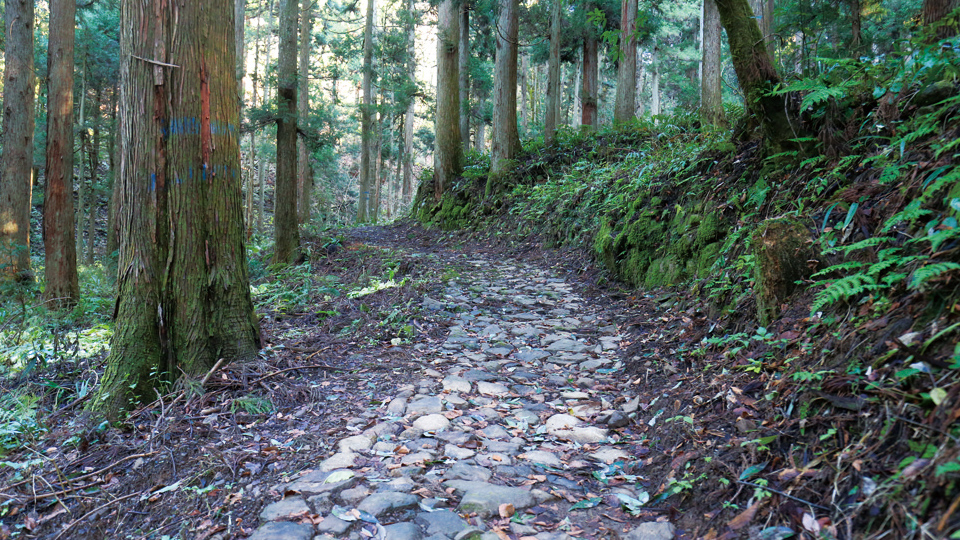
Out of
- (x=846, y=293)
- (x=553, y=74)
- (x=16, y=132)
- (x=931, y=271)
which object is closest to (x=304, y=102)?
(x=553, y=74)

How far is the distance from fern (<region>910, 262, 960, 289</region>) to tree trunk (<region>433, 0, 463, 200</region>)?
13565 mm

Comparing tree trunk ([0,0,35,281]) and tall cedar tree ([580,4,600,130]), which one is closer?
tree trunk ([0,0,35,281])

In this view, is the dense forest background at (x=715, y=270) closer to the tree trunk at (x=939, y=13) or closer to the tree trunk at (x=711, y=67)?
the tree trunk at (x=939, y=13)

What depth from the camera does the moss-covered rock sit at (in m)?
3.48

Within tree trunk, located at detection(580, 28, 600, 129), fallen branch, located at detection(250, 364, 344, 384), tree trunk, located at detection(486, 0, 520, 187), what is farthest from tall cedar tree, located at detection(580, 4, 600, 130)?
fallen branch, located at detection(250, 364, 344, 384)

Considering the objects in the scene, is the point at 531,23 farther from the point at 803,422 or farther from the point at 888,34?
the point at 803,422

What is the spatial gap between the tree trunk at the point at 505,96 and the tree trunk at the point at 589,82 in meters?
5.22

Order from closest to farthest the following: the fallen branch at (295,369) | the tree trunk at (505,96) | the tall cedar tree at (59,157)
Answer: the fallen branch at (295,369) → the tall cedar tree at (59,157) → the tree trunk at (505,96)

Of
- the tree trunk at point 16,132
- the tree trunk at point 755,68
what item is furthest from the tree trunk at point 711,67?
the tree trunk at point 16,132

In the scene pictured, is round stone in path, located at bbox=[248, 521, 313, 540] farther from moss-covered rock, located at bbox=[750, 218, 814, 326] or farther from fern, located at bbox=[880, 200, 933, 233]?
fern, located at bbox=[880, 200, 933, 233]

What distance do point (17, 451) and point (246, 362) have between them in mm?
1448

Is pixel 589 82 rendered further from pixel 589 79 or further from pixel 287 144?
pixel 287 144

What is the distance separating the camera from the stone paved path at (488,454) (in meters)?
2.49

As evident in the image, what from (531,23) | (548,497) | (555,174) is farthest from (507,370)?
(531,23)
